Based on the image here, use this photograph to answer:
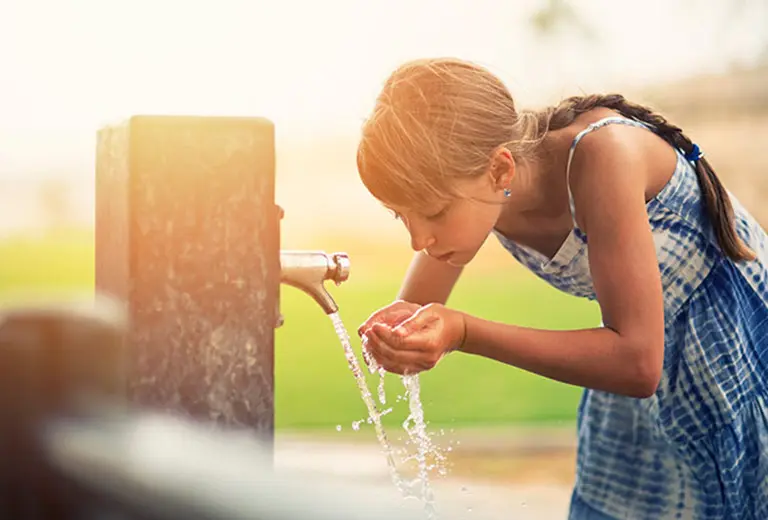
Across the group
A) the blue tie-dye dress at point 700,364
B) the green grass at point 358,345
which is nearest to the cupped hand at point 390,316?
the blue tie-dye dress at point 700,364

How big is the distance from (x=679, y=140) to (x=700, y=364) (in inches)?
15.2

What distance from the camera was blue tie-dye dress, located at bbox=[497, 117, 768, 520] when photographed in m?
1.71

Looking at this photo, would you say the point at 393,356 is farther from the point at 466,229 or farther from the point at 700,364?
the point at 700,364

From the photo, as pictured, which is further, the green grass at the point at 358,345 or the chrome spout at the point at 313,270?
the green grass at the point at 358,345

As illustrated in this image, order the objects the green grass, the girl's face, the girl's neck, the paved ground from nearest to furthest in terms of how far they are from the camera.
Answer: the girl's face < the girl's neck < the paved ground < the green grass

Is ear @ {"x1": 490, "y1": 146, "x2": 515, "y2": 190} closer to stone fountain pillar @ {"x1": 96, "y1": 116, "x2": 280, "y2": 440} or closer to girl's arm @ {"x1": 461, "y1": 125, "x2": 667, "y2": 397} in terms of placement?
girl's arm @ {"x1": 461, "y1": 125, "x2": 667, "y2": 397}

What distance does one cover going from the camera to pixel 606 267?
149 cm

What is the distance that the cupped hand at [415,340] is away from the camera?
1373 millimetres

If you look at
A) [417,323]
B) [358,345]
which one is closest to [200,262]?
[417,323]

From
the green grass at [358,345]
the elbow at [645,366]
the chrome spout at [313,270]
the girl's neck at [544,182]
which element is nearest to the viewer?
the chrome spout at [313,270]

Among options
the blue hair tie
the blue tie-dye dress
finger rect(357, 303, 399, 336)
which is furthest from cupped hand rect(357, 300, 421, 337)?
the blue hair tie

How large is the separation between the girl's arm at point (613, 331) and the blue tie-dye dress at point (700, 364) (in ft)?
0.60

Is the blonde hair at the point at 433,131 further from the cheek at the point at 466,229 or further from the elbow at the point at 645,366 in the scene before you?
the elbow at the point at 645,366

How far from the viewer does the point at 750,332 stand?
177cm
